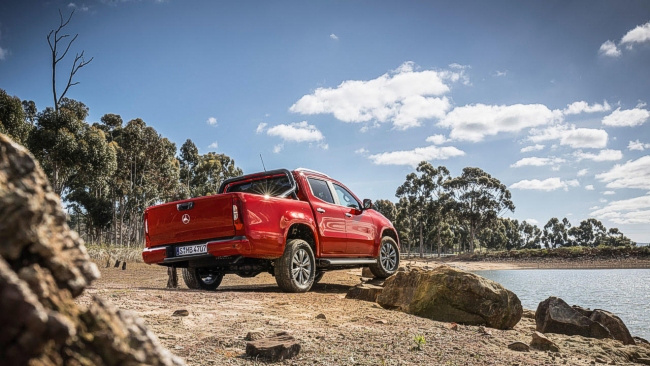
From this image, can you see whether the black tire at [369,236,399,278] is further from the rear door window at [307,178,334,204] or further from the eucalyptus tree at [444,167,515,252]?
the eucalyptus tree at [444,167,515,252]

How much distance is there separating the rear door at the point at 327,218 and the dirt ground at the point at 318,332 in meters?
1.61

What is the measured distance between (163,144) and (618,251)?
182 feet

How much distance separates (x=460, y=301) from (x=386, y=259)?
152 inches

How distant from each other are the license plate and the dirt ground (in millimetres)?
730

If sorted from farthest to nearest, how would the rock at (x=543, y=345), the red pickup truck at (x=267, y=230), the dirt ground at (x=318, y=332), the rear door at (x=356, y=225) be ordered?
the rear door at (x=356, y=225) → the red pickup truck at (x=267, y=230) → the rock at (x=543, y=345) → the dirt ground at (x=318, y=332)

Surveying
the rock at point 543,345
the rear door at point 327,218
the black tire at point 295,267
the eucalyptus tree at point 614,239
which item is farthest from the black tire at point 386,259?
the eucalyptus tree at point 614,239

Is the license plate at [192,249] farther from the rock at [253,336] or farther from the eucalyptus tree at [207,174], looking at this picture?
the eucalyptus tree at [207,174]

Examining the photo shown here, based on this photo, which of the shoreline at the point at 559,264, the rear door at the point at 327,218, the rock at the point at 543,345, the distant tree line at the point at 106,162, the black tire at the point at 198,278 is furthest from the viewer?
the shoreline at the point at 559,264

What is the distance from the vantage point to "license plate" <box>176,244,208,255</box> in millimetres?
7367

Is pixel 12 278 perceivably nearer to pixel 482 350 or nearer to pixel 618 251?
pixel 482 350

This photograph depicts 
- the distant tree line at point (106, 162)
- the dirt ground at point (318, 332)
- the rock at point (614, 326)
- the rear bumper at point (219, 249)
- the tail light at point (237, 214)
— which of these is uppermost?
the distant tree line at point (106, 162)

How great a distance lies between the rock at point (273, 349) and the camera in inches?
148

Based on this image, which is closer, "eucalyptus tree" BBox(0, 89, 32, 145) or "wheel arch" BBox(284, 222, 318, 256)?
"wheel arch" BBox(284, 222, 318, 256)

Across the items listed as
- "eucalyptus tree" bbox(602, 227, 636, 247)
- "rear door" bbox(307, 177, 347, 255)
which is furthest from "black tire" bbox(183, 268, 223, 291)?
"eucalyptus tree" bbox(602, 227, 636, 247)
